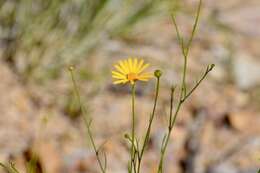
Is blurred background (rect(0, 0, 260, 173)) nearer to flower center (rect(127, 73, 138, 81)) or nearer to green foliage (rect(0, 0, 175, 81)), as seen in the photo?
green foliage (rect(0, 0, 175, 81))

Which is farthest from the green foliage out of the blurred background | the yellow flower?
the yellow flower

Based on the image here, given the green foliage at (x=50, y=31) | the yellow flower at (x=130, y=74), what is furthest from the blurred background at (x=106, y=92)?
the yellow flower at (x=130, y=74)

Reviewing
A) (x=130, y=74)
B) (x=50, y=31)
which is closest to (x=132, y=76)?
(x=130, y=74)

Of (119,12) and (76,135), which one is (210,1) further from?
(76,135)

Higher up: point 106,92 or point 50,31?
point 50,31

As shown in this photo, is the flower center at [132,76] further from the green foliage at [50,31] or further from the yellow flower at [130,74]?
the green foliage at [50,31]

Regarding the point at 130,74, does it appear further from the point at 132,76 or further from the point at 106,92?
the point at 106,92

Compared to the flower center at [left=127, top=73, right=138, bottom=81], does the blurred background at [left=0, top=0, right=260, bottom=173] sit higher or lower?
lower

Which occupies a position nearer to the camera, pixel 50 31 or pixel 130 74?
pixel 130 74
